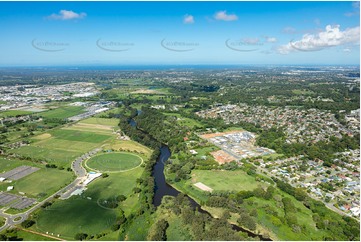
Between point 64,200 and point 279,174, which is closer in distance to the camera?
point 64,200

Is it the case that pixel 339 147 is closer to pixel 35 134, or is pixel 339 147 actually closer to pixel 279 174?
pixel 279 174

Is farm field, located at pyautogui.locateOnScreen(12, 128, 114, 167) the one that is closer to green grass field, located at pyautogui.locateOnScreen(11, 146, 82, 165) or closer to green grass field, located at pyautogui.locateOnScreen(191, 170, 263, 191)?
green grass field, located at pyautogui.locateOnScreen(11, 146, 82, 165)

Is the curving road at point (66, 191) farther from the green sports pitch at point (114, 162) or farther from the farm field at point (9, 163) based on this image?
the farm field at point (9, 163)

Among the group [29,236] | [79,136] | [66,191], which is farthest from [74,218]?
[79,136]

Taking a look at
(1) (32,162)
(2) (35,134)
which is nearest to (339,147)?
(1) (32,162)

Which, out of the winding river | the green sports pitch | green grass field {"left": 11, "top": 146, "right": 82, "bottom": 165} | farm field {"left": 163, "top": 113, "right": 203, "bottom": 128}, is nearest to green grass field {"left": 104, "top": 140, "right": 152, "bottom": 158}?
the green sports pitch

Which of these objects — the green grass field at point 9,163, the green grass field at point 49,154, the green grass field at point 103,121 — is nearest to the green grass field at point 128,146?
the green grass field at point 49,154
